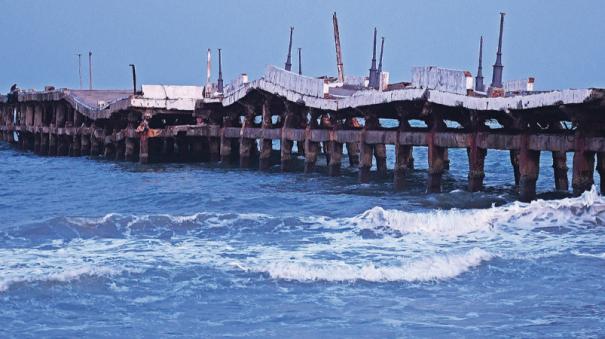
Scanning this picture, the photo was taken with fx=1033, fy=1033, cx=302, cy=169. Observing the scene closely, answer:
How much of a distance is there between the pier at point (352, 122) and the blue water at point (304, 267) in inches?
55.9

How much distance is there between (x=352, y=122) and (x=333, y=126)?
307 cm

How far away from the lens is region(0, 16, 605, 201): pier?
2145 centimetres

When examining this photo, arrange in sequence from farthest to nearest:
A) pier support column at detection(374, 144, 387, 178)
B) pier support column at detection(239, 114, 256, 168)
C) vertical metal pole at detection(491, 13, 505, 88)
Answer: pier support column at detection(239, 114, 256, 168) < pier support column at detection(374, 144, 387, 178) < vertical metal pole at detection(491, 13, 505, 88)

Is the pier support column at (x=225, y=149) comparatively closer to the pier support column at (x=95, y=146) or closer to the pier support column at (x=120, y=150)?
the pier support column at (x=120, y=150)

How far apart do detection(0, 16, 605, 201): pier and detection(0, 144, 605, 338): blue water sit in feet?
4.66

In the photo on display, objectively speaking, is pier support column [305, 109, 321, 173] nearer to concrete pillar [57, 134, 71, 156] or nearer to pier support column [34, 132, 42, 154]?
concrete pillar [57, 134, 71, 156]

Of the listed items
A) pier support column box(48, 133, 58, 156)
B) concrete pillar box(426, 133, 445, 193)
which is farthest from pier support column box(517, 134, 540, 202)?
pier support column box(48, 133, 58, 156)

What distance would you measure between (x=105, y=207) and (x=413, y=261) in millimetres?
10592

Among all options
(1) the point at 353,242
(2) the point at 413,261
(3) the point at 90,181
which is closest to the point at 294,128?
(3) the point at 90,181

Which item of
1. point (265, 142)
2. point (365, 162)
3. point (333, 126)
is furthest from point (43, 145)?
point (365, 162)

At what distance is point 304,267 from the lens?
1421 centimetres

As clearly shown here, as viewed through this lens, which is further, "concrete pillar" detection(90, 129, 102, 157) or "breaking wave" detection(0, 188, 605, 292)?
"concrete pillar" detection(90, 129, 102, 157)

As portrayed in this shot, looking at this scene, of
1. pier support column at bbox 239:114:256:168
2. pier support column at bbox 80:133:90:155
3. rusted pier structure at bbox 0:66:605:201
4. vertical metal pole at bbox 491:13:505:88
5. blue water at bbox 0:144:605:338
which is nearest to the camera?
blue water at bbox 0:144:605:338

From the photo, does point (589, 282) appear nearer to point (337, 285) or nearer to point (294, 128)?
point (337, 285)
